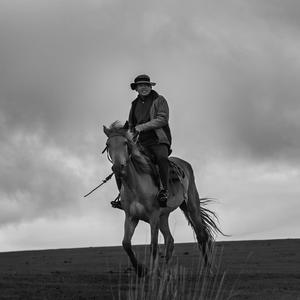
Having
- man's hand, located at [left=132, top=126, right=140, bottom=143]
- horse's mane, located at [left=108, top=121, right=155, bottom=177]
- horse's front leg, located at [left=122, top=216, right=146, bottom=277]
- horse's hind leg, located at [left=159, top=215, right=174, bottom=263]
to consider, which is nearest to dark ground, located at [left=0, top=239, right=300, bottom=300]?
horse's front leg, located at [left=122, top=216, right=146, bottom=277]

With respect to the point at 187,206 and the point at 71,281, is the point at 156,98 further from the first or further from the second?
the point at 71,281

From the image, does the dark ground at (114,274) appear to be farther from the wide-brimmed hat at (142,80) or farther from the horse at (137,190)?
the wide-brimmed hat at (142,80)

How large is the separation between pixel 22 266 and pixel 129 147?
299 inches

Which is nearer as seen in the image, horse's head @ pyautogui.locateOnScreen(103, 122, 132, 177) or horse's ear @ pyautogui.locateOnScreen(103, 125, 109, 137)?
horse's head @ pyautogui.locateOnScreen(103, 122, 132, 177)

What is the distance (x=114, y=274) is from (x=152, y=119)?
10.4 feet

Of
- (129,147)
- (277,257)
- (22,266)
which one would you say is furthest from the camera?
(277,257)

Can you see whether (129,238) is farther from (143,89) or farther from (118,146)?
(143,89)

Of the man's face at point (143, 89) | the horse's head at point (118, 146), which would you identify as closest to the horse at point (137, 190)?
the horse's head at point (118, 146)

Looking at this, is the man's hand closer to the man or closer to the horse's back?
the man

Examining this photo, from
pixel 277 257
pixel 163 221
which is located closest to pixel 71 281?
pixel 163 221

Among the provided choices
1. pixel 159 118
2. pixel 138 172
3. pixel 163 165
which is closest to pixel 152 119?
pixel 159 118

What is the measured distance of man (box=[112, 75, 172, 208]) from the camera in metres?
13.7

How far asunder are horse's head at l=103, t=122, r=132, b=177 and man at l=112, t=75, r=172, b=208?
3.65ft

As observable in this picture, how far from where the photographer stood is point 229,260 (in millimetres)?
20141
